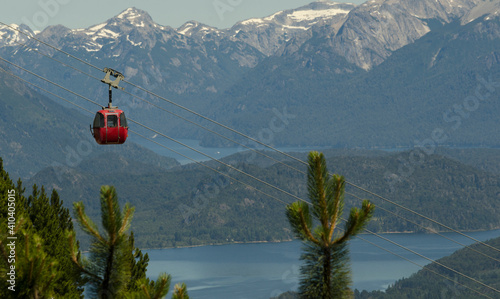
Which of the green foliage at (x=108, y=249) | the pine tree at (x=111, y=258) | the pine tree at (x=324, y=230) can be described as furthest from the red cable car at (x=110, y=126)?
the pine tree at (x=324, y=230)

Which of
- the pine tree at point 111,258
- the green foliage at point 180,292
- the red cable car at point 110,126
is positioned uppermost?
the red cable car at point 110,126

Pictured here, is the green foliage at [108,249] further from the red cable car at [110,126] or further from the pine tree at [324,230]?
the red cable car at [110,126]

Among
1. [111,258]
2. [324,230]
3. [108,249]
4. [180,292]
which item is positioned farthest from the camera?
[111,258]

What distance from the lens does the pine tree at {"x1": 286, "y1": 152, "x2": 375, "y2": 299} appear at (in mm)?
18031

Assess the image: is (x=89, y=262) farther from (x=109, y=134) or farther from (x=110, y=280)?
(x=109, y=134)

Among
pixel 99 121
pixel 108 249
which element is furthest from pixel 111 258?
pixel 99 121

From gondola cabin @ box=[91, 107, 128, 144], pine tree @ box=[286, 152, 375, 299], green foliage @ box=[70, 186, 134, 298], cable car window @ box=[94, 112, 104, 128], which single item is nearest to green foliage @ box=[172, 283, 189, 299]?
green foliage @ box=[70, 186, 134, 298]

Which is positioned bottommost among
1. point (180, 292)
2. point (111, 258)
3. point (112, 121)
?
point (180, 292)

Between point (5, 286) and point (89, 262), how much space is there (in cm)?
221

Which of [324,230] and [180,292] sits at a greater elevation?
[324,230]

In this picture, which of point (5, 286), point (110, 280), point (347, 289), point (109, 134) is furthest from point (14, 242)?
point (109, 134)

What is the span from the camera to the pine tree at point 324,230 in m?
18.0

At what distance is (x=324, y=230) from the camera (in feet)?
60.8

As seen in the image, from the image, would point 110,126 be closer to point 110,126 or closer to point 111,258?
point 110,126
